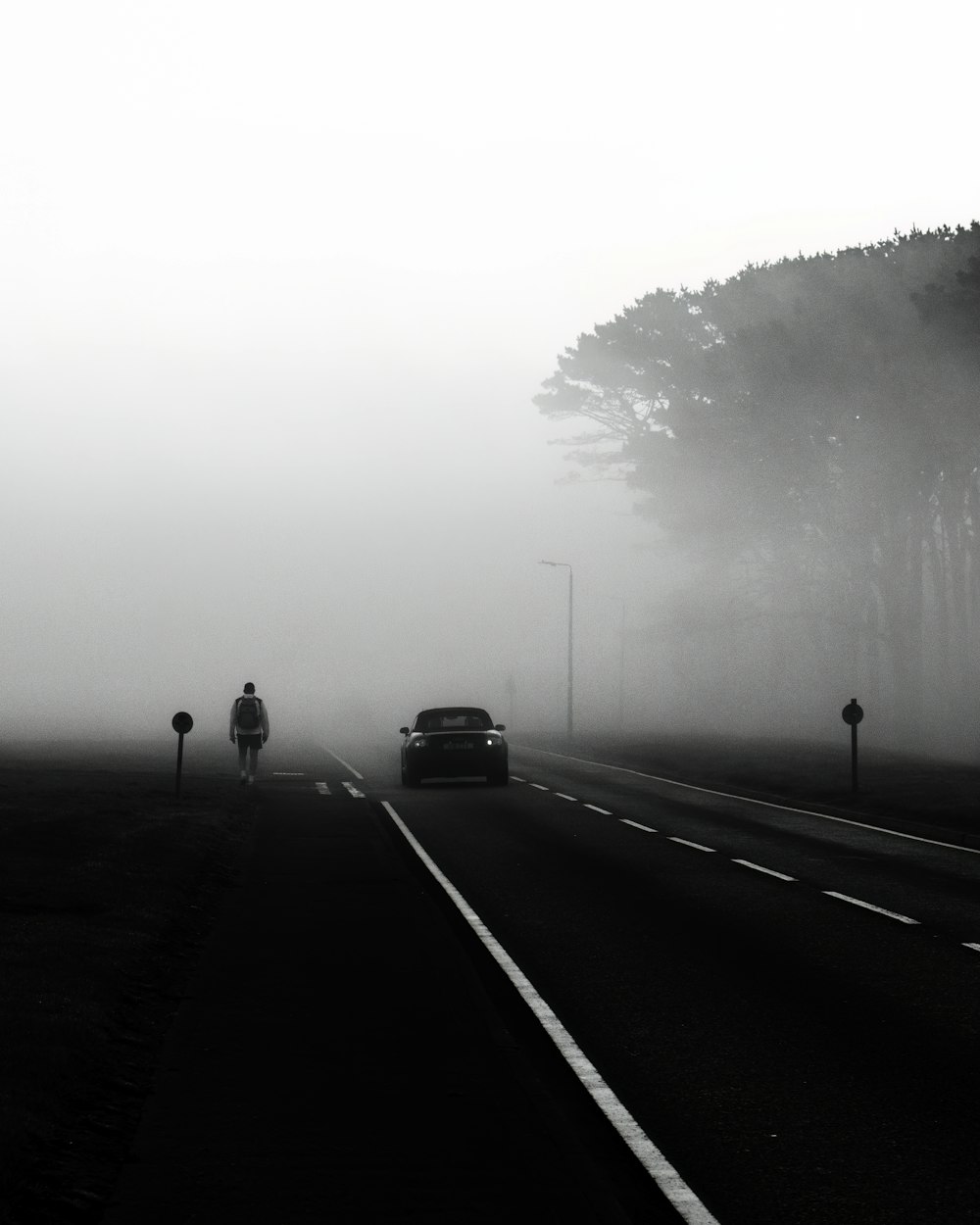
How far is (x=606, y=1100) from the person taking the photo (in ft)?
20.4

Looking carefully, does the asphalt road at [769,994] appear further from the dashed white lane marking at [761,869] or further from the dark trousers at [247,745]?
the dark trousers at [247,745]

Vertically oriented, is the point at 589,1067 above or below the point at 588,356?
below

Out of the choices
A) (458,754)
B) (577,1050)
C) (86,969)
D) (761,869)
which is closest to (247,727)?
(458,754)

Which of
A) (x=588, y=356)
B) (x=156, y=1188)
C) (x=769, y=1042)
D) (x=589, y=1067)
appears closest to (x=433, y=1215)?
(x=156, y=1188)

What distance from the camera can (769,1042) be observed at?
7.30 metres

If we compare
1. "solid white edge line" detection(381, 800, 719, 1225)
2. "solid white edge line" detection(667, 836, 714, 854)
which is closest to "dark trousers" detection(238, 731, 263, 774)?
"solid white edge line" detection(667, 836, 714, 854)

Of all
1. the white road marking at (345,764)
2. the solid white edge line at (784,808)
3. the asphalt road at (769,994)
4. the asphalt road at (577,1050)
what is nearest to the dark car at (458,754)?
the solid white edge line at (784,808)

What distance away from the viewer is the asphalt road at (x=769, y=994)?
208 inches

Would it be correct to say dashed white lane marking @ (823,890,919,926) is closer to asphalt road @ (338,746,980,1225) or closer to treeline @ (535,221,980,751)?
asphalt road @ (338,746,980,1225)

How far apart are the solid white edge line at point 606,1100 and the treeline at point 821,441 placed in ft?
107

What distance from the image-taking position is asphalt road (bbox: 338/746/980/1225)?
5.29 metres

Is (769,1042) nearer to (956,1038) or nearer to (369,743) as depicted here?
(956,1038)

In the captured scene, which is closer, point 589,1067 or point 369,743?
point 589,1067

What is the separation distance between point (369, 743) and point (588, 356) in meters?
18.1
